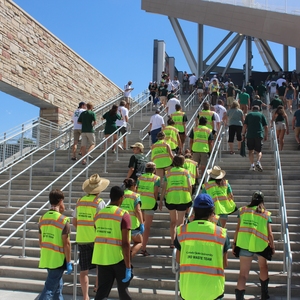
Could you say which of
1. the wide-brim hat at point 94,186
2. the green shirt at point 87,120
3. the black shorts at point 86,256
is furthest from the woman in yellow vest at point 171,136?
the black shorts at point 86,256

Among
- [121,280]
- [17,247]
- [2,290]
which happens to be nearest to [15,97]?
[17,247]

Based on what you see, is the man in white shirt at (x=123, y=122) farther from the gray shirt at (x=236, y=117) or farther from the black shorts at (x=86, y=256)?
the black shorts at (x=86, y=256)

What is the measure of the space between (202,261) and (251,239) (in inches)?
71.0

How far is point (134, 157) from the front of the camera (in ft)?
27.0

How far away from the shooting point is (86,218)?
19.6 ft

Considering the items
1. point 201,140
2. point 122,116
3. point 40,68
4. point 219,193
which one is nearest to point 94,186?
point 219,193

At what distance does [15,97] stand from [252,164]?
993 centimetres

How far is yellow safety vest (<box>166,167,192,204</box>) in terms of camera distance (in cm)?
701

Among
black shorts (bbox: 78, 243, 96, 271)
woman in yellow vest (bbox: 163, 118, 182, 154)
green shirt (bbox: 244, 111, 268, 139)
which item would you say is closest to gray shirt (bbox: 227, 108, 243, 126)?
green shirt (bbox: 244, 111, 268, 139)

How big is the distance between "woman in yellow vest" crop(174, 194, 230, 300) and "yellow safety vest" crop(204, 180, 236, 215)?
2665mm

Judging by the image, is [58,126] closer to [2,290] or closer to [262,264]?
[2,290]

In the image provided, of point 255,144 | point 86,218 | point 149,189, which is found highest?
point 255,144

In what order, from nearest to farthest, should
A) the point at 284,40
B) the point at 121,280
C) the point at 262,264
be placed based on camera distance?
the point at 121,280, the point at 262,264, the point at 284,40

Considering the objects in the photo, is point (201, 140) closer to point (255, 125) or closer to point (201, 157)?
point (201, 157)
